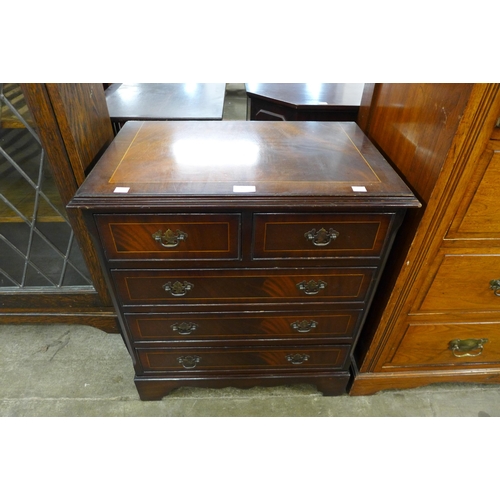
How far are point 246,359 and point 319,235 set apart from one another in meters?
0.62

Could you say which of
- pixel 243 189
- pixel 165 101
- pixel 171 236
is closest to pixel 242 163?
pixel 243 189

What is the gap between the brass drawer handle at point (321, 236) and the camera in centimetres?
95

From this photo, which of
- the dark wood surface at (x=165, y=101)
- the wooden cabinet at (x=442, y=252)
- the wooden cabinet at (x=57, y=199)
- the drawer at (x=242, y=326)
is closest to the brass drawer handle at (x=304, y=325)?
the drawer at (x=242, y=326)

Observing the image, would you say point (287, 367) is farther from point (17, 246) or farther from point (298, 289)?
point (17, 246)

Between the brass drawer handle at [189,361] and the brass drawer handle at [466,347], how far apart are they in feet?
3.17

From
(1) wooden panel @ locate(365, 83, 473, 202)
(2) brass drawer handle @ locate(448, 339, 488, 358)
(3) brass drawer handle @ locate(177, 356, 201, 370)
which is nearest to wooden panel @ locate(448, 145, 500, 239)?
(1) wooden panel @ locate(365, 83, 473, 202)

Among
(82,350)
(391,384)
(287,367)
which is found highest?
(287,367)

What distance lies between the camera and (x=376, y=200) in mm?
895

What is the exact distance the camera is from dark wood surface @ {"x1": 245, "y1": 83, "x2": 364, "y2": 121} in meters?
1.82

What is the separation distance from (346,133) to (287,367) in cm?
91

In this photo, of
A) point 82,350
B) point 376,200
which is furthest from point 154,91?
point 376,200

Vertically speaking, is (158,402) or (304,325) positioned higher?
(304,325)

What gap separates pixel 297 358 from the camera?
1.32 meters

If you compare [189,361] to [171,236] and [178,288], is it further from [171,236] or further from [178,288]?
[171,236]
